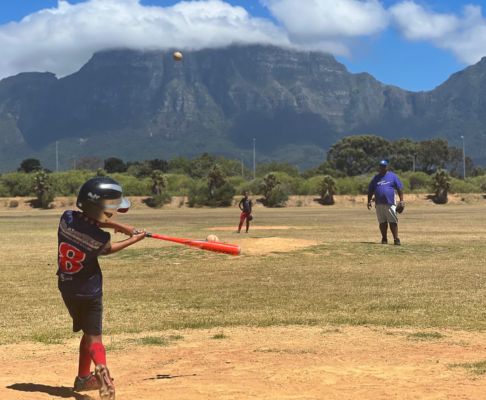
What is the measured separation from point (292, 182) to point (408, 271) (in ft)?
225

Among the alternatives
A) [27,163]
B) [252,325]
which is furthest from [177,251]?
[27,163]

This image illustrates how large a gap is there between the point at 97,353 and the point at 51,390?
63 centimetres

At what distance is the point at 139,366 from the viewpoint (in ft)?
21.4

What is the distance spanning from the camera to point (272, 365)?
6445 millimetres

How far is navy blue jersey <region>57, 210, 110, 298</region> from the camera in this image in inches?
214

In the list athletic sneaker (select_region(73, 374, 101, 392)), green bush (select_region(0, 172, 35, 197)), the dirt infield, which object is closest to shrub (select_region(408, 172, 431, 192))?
green bush (select_region(0, 172, 35, 197))

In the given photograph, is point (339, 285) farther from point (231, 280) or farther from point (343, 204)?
point (343, 204)

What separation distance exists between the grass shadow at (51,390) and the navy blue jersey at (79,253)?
873 mm

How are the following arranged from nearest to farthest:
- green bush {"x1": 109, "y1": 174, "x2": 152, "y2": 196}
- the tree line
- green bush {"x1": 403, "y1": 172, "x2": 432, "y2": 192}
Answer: the tree line
green bush {"x1": 109, "y1": 174, "x2": 152, "y2": 196}
green bush {"x1": 403, "y1": 172, "x2": 432, "y2": 192}

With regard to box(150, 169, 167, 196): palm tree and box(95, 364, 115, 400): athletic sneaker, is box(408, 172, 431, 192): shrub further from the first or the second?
box(95, 364, 115, 400): athletic sneaker

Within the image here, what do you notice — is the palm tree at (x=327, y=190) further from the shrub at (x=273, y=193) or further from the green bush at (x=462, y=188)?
the green bush at (x=462, y=188)

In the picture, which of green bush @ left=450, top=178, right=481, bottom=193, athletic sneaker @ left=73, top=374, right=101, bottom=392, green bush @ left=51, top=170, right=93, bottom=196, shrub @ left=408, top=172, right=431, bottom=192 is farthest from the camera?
shrub @ left=408, top=172, right=431, bottom=192

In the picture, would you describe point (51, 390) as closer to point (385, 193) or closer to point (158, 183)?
point (385, 193)

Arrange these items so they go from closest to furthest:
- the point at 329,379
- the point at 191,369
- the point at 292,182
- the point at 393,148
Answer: the point at 329,379
the point at 191,369
the point at 292,182
the point at 393,148
